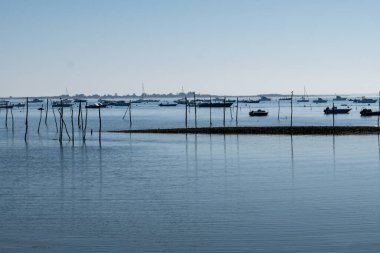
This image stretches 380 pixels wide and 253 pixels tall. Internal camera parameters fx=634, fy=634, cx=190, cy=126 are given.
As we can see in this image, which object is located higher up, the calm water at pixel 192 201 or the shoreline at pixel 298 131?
the shoreline at pixel 298 131

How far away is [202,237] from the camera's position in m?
17.7

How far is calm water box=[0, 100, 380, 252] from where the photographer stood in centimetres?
1717

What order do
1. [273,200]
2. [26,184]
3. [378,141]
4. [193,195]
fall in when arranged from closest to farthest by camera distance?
[273,200] < [193,195] < [26,184] < [378,141]

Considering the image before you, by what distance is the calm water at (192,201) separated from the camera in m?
17.2

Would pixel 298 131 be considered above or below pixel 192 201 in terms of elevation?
above

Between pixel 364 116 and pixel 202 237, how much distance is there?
346 ft

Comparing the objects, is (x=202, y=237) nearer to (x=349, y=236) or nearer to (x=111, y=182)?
(x=349, y=236)

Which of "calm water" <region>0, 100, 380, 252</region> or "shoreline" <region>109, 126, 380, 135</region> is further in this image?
"shoreline" <region>109, 126, 380, 135</region>

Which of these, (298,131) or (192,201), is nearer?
(192,201)

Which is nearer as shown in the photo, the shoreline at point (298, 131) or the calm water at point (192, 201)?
the calm water at point (192, 201)

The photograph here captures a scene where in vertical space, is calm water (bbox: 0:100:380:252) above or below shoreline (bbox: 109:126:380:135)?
below

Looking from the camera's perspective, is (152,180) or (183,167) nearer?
(152,180)

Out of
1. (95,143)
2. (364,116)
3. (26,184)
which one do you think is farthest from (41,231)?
(364,116)

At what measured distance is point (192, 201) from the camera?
77.7 ft
